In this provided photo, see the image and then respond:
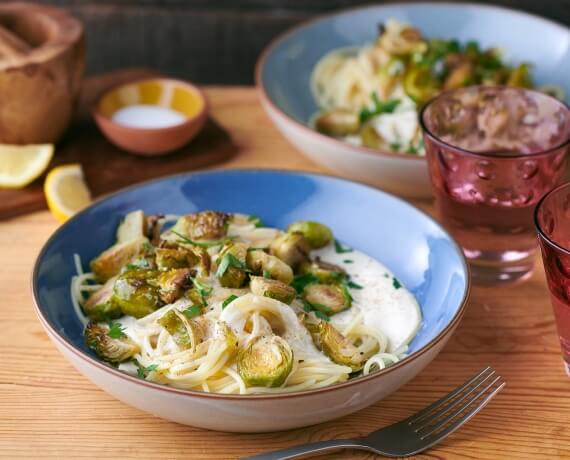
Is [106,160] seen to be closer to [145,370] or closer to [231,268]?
[231,268]

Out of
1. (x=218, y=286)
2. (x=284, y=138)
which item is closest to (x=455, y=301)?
(x=218, y=286)

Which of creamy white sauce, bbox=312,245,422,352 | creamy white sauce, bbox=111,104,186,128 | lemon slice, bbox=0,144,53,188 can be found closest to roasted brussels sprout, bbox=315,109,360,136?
creamy white sauce, bbox=111,104,186,128

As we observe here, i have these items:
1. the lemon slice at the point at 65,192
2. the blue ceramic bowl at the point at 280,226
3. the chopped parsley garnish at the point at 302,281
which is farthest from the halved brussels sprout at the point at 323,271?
the lemon slice at the point at 65,192

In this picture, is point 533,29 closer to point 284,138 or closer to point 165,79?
point 284,138

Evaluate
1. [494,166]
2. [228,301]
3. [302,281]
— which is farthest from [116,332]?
[494,166]

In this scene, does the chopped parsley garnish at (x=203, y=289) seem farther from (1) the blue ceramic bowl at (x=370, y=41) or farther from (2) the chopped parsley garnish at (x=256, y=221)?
(1) the blue ceramic bowl at (x=370, y=41)
